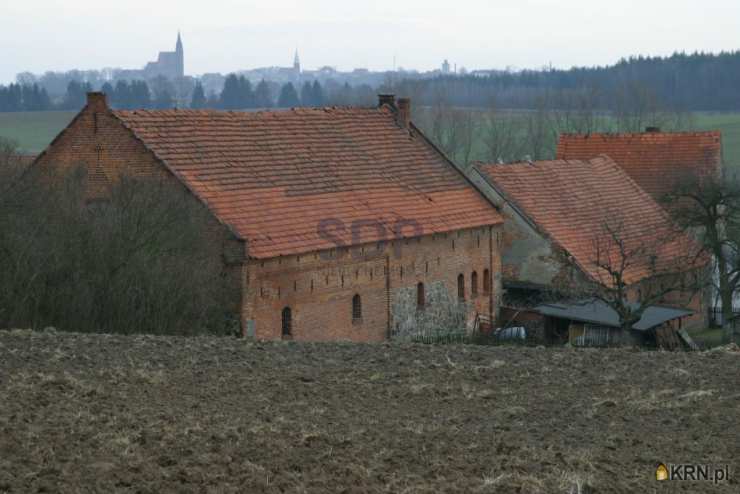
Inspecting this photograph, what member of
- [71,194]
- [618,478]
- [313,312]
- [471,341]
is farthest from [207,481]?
[471,341]

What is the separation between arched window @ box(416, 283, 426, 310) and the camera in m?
33.2

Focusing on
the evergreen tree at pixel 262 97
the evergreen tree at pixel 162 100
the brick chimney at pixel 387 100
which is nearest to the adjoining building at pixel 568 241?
the brick chimney at pixel 387 100

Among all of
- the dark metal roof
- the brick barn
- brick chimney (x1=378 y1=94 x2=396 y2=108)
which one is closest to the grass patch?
the dark metal roof

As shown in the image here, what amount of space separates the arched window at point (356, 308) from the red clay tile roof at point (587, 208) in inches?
277

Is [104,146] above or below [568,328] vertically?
above

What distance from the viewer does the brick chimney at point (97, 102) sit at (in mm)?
30375

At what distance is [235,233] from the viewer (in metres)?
27.6

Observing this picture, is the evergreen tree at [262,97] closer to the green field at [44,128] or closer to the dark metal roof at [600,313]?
the green field at [44,128]

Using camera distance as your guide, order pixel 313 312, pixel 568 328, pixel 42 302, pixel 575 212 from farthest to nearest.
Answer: pixel 575 212 < pixel 568 328 < pixel 313 312 < pixel 42 302

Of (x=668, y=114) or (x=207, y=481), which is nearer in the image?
(x=207, y=481)

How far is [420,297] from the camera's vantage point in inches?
1316

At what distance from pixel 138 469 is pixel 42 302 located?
13.2m

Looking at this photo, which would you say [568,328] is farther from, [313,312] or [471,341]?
[313,312]

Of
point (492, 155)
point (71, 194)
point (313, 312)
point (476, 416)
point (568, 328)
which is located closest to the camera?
point (476, 416)
